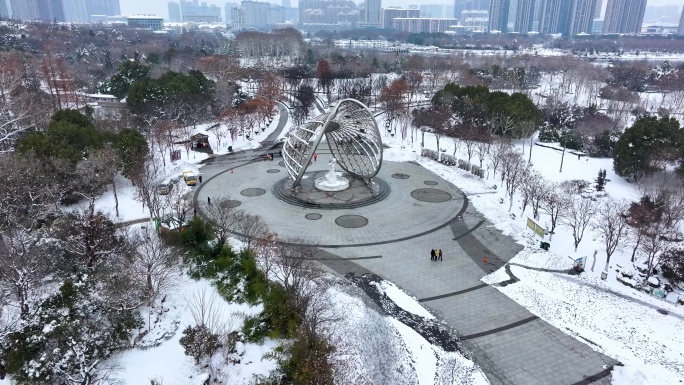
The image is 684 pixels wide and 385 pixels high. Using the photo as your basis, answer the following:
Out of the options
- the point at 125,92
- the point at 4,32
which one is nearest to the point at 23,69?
the point at 125,92

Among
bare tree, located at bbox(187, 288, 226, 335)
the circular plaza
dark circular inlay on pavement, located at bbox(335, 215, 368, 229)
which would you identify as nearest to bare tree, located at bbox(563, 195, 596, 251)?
the circular plaza

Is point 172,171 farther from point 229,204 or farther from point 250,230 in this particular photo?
point 250,230

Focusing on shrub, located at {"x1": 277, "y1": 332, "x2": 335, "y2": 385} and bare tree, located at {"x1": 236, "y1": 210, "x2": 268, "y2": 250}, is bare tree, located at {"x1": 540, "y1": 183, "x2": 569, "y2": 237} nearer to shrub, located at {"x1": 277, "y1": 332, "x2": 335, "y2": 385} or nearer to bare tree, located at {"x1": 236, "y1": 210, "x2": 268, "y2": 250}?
shrub, located at {"x1": 277, "y1": 332, "x2": 335, "y2": 385}

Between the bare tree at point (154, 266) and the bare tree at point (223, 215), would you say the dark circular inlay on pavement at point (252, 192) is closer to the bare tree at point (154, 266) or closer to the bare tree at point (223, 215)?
the bare tree at point (223, 215)

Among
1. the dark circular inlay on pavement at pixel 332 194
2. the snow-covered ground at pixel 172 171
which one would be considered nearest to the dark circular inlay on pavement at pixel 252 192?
the dark circular inlay on pavement at pixel 332 194

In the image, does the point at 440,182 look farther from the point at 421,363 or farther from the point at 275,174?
the point at 421,363

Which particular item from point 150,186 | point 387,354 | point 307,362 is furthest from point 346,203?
point 307,362

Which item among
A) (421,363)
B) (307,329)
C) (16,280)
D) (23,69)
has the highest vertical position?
(23,69)
